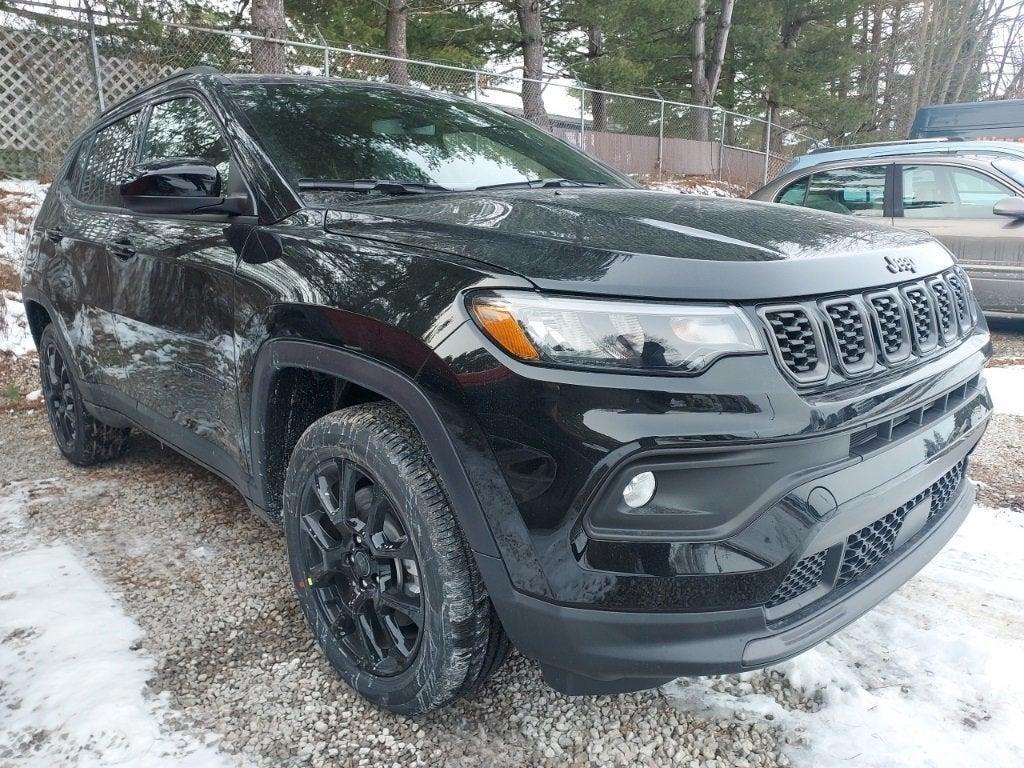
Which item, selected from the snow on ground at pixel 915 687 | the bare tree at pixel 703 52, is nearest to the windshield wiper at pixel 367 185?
the snow on ground at pixel 915 687

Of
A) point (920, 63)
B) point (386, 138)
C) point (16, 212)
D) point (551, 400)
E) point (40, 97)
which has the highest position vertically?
point (920, 63)

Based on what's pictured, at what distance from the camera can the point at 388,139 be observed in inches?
102

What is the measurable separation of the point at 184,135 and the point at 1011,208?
601 centimetres

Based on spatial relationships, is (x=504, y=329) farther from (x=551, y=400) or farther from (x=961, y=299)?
(x=961, y=299)

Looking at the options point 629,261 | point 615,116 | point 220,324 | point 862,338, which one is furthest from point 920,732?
point 615,116

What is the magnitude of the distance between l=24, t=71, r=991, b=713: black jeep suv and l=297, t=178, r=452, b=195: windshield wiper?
0.01 m

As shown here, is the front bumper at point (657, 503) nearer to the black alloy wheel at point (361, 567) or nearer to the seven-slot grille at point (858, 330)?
the seven-slot grille at point (858, 330)

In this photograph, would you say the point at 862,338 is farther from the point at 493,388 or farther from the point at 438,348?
the point at 438,348

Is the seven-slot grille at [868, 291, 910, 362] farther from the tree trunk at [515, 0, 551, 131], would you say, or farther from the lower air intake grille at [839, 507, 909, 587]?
the tree trunk at [515, 0, 551, 131]

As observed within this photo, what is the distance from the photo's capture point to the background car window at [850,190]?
670 cm

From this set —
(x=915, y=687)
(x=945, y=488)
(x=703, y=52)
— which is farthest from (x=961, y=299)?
(x=703, y=52)

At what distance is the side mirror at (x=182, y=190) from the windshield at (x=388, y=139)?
0.63ft

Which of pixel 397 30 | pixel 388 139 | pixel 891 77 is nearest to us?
pixel 388 139

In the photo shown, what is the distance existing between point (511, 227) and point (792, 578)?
38.7 inches
